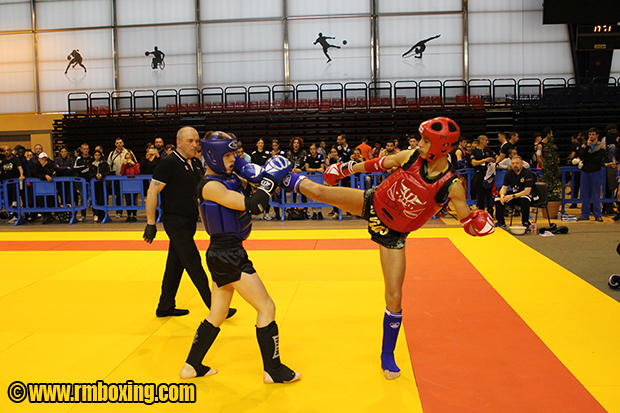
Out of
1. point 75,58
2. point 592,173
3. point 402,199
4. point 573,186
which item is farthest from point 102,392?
point 75,58

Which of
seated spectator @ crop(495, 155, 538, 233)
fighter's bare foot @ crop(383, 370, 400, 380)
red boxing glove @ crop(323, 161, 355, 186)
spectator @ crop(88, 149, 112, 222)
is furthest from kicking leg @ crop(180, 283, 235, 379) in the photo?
spectator @ crop(88, 149, 112, 222)

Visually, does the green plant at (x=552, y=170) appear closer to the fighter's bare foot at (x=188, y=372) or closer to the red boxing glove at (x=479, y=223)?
the red boxing glove at (x=479, y=223)

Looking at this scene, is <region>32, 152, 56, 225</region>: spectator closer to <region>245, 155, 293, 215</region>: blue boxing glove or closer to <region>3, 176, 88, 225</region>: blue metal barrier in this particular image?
<region>3, 176, 88, 225</region>: blue metal barrier

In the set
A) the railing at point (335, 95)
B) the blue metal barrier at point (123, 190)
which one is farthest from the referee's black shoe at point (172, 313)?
the railing at point (335, 95)

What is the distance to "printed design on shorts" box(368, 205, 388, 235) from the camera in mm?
4234

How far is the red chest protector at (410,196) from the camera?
13.1ft

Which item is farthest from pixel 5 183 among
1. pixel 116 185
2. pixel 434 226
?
pixel 434 226

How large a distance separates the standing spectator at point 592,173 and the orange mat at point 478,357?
6749 mm

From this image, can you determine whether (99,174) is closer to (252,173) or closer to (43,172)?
(43,172)

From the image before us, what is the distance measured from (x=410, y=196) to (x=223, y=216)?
61.2 inches

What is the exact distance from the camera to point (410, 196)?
403 centimetres

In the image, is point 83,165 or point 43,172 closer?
point 43,172

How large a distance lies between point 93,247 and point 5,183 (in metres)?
5.59

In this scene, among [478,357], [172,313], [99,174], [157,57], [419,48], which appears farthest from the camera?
[157,57]
